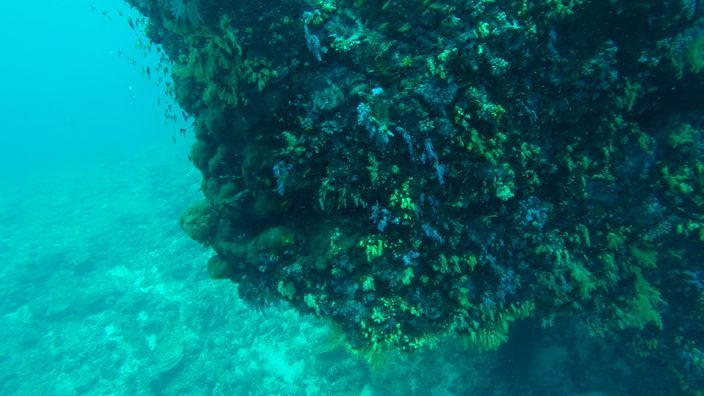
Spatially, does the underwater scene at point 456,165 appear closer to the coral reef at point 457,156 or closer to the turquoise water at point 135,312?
the coral reef at point 457,156

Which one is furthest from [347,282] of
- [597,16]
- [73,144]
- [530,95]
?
[73,144]

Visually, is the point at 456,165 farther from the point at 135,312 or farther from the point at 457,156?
the point at 135,312

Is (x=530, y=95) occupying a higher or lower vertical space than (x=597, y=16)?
lower

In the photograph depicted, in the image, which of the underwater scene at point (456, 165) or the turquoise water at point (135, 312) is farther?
the turquoise water at point (135, 312)

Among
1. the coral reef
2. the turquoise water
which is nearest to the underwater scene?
the coral reef

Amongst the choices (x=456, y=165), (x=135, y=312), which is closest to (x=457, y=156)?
(x=456, y=165)

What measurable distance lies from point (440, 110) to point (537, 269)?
8.53 feet

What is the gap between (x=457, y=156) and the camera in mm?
4457

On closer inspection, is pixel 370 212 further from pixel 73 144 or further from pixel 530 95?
pixel 73 144

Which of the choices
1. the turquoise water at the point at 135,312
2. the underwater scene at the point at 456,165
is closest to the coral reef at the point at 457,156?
the underwater scene at the point at 456,165

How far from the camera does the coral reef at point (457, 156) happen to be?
429 centimetres

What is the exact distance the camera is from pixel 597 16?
422 centimetres

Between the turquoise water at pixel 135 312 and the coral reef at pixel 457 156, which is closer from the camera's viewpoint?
the coral reef at pixel 457 156

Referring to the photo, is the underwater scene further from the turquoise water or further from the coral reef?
the turquoise water
